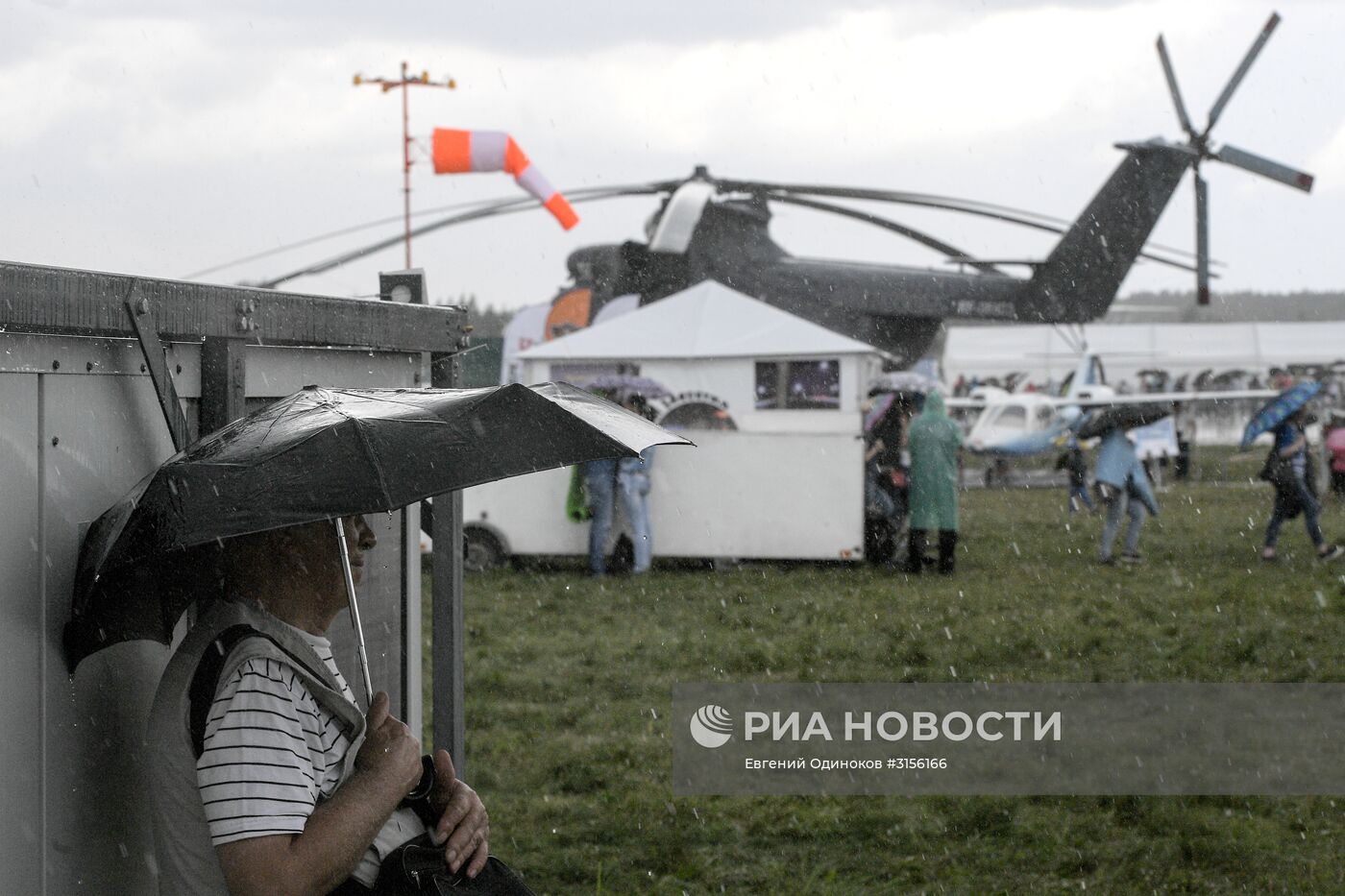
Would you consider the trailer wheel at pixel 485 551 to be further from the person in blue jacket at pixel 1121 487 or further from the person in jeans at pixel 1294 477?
the person in jeans at pixel 1294 477

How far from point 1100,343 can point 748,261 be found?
91.8 feet

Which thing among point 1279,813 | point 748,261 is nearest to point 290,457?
point 1279,813

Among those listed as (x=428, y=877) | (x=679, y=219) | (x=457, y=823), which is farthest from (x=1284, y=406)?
(x=428, y=877)

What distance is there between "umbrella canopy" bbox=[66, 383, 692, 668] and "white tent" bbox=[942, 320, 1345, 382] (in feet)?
137

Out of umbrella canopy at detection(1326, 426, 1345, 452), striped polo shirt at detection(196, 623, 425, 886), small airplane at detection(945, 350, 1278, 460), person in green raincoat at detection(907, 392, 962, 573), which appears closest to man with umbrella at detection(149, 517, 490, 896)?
striped polo shirt at detection(196, 623, 425, 886)

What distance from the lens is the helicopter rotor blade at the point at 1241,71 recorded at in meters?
27.4

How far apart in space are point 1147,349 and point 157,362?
1874 inches

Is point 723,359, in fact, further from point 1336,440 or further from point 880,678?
point 1336,440

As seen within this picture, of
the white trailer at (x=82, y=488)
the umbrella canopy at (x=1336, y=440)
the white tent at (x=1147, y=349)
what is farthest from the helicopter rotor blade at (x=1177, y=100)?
the white trailer at (x=82, y=488)

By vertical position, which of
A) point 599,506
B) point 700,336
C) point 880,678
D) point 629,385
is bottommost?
point 880,678

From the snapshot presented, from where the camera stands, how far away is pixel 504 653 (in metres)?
8.44

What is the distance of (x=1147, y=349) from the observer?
153ft

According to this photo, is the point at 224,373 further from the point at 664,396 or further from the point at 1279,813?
the point at 664,396

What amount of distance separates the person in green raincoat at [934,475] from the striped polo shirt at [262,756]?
399 inches
